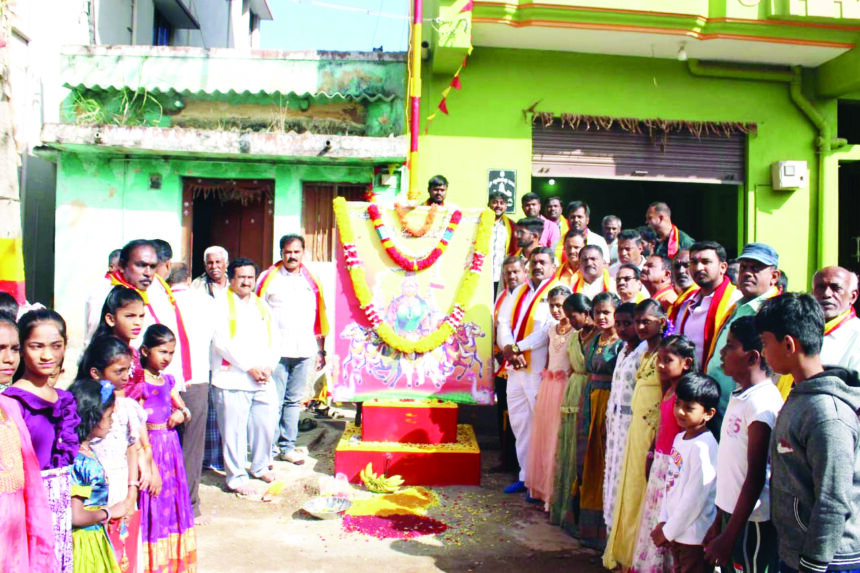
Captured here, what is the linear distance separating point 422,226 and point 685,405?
350 centimetres

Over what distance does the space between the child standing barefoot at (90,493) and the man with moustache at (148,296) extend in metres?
1.20

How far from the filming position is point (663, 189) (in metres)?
12.8

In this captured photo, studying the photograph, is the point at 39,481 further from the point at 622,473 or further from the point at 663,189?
the point at 663,189

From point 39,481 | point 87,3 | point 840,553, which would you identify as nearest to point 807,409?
point 840,553

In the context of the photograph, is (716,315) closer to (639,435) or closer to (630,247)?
(639,435)

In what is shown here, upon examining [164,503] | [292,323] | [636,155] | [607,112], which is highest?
[607,112]

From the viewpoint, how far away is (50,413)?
2.86 metres

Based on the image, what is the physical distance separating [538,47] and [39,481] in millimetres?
7985

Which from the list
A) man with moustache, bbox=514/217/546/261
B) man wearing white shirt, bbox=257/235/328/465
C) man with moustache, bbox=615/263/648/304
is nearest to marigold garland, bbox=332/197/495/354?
man wearing white shirt, bbox=257/235/328/465

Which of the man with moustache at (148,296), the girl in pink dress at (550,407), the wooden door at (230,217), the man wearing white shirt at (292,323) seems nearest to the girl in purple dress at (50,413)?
the man with moustache at (148,296)

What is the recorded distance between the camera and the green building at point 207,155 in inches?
363

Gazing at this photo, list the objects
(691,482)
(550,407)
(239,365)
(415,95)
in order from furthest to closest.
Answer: (415,95), (239,365), (550,407), (691,482)

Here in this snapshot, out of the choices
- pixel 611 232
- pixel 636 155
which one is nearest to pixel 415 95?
pixel 611 232

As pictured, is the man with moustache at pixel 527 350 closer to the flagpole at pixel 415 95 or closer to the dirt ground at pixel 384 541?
the dirt ground at pixel 384 541
